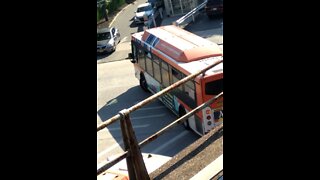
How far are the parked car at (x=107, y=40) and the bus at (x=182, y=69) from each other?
31.6ft

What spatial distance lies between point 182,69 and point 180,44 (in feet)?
6.13

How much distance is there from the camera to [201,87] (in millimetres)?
13516

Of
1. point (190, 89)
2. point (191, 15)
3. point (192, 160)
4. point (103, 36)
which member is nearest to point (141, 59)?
point (190, 89)

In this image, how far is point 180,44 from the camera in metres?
16.3

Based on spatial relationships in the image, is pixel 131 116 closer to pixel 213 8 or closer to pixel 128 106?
pixel 128 106

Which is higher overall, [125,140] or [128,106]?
[125,140]

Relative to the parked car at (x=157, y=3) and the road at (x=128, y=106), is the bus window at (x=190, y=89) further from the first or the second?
the parked car at (x=157, y=3)

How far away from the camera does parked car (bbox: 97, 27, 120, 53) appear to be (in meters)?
29.1

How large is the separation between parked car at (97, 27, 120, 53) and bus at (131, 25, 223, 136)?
9630mm
